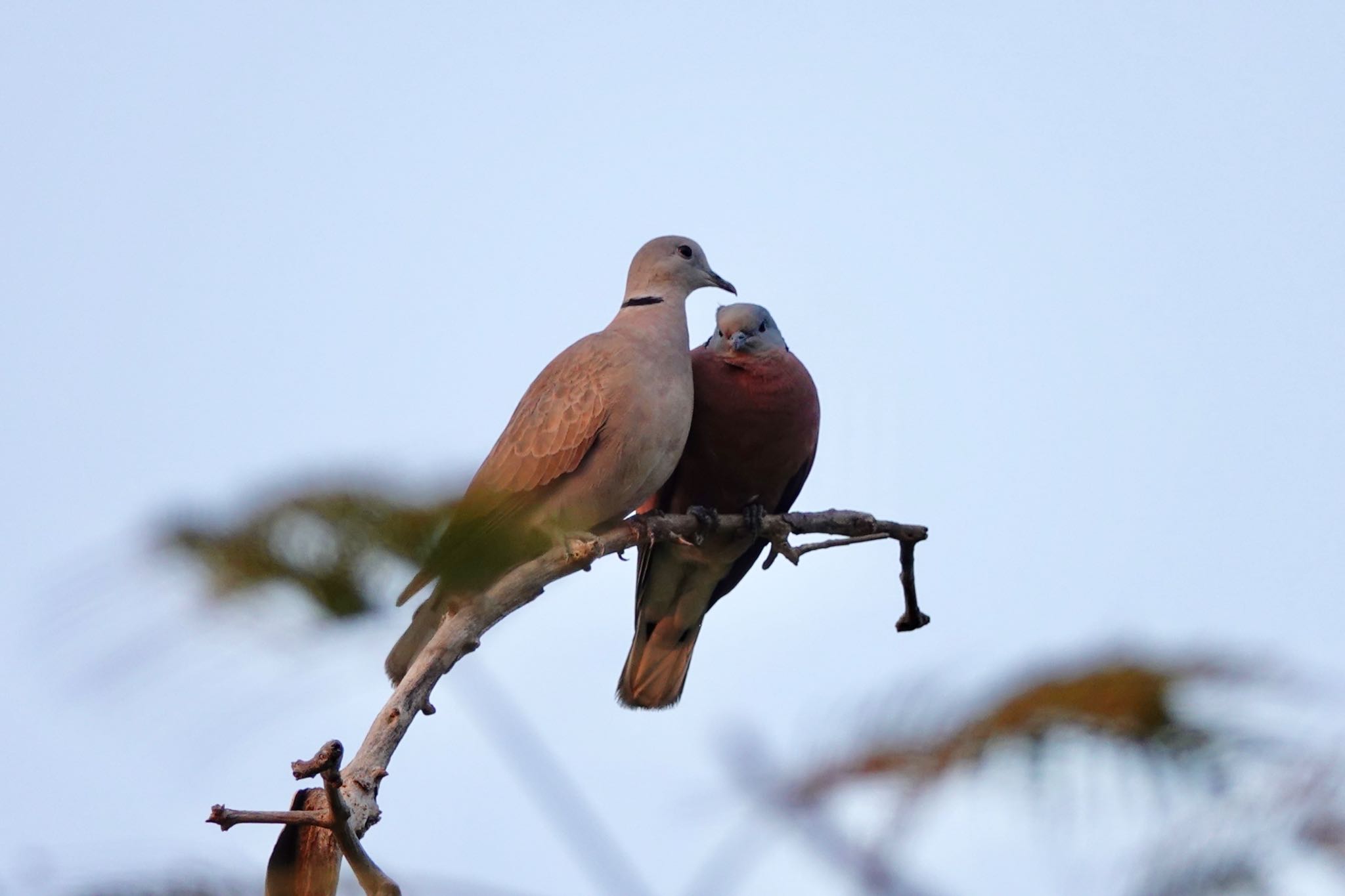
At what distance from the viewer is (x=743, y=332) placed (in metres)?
6.10

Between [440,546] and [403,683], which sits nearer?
[440,546]

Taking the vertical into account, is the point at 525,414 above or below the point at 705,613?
above

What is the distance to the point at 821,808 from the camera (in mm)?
1020

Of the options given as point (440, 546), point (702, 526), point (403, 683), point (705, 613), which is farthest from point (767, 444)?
point (440, 546)

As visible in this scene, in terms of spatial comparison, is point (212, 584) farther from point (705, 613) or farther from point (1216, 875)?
point (705, 613)

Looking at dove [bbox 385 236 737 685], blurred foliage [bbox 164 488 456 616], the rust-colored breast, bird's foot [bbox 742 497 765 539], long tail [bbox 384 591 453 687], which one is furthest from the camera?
the rust-colored breast

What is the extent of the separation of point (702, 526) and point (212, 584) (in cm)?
449

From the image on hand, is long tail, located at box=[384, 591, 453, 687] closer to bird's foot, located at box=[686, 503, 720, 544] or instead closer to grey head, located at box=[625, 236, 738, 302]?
bird's foot, located at box=[686, 503, 720, 544]

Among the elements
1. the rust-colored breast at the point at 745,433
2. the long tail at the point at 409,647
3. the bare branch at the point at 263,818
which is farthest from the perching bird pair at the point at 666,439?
the bare branch at the point at 263,818

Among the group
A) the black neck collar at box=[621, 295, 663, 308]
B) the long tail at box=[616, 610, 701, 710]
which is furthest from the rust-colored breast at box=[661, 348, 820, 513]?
the long tail at box=[616, 610, 701, 710]

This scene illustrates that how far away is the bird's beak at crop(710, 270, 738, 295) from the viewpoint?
670cm

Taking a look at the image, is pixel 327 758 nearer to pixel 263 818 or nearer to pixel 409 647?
pixel 263 818

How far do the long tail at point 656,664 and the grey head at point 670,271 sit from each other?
1.51 metres

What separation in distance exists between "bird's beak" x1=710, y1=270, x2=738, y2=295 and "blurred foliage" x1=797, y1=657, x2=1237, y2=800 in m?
5.82
